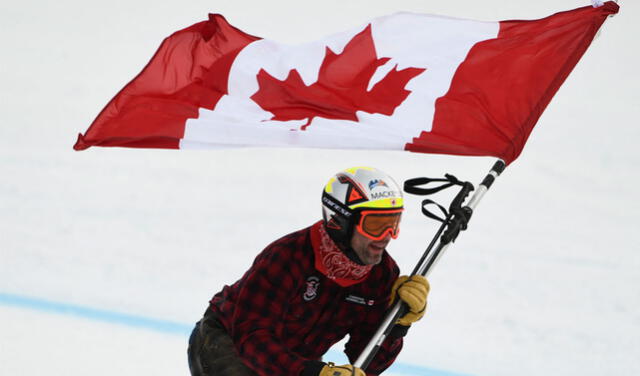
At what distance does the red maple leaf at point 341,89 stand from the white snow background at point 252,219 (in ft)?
4.63

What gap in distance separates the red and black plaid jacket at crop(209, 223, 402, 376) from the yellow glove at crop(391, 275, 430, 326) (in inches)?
2.8

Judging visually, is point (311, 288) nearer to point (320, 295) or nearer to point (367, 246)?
point (320, 295)

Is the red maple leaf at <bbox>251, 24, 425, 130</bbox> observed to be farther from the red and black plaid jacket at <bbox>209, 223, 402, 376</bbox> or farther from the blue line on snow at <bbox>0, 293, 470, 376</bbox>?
the blue line on snow at <bbox>0, 293, 470, 376</bbox>

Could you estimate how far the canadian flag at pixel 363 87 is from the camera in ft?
11.9

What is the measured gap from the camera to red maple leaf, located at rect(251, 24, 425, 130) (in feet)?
12.4

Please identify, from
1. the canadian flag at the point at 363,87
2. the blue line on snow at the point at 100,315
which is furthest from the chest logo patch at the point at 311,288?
the blue line on snow at the point at 100,315

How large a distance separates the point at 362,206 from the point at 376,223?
74mm

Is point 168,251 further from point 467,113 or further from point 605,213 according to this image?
point 605,213

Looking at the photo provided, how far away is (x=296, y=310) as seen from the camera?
3.21 m

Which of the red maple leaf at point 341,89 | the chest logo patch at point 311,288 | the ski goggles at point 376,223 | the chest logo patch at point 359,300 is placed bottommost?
the chest logo patch at point 359,300

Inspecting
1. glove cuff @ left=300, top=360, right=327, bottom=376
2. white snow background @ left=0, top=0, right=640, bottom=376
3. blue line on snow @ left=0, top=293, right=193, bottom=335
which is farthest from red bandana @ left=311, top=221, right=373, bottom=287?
blue line on snow @ left=0, top=293, right=193, bottom=335

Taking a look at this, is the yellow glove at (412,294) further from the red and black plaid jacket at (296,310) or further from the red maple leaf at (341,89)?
the red maple leaf at (341,89)

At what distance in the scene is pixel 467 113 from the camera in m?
3.66

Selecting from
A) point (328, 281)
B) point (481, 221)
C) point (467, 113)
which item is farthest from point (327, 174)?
point (328, 281)
